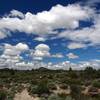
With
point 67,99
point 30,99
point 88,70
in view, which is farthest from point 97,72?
point 67,99

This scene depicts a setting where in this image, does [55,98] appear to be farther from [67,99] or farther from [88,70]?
[88,70]

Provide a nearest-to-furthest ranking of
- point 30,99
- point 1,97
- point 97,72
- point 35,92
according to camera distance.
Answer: point 1,97, point 30,99, point 35,92, point 97,72

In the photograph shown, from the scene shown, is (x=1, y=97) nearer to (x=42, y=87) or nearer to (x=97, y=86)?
(x=42, y=87)

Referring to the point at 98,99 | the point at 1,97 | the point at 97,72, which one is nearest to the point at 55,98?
the point at 98,99

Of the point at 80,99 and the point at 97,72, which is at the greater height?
the point at 97,72

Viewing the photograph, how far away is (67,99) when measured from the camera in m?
34.4

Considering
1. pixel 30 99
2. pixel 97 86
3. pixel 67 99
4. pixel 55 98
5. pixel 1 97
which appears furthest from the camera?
pixel 97 86

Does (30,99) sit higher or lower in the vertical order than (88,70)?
lower

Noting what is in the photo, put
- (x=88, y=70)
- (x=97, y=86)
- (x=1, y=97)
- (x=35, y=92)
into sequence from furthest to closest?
(x=88, y=70)
(x=97, y=86)
(x=35, y=92)
(x=1, y=97)

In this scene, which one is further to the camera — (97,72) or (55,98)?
(97,72)

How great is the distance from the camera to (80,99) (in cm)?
3625

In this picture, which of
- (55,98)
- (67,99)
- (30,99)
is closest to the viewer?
(67,99)

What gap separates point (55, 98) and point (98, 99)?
590 centimetres

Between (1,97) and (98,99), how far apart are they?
45.9 feet
